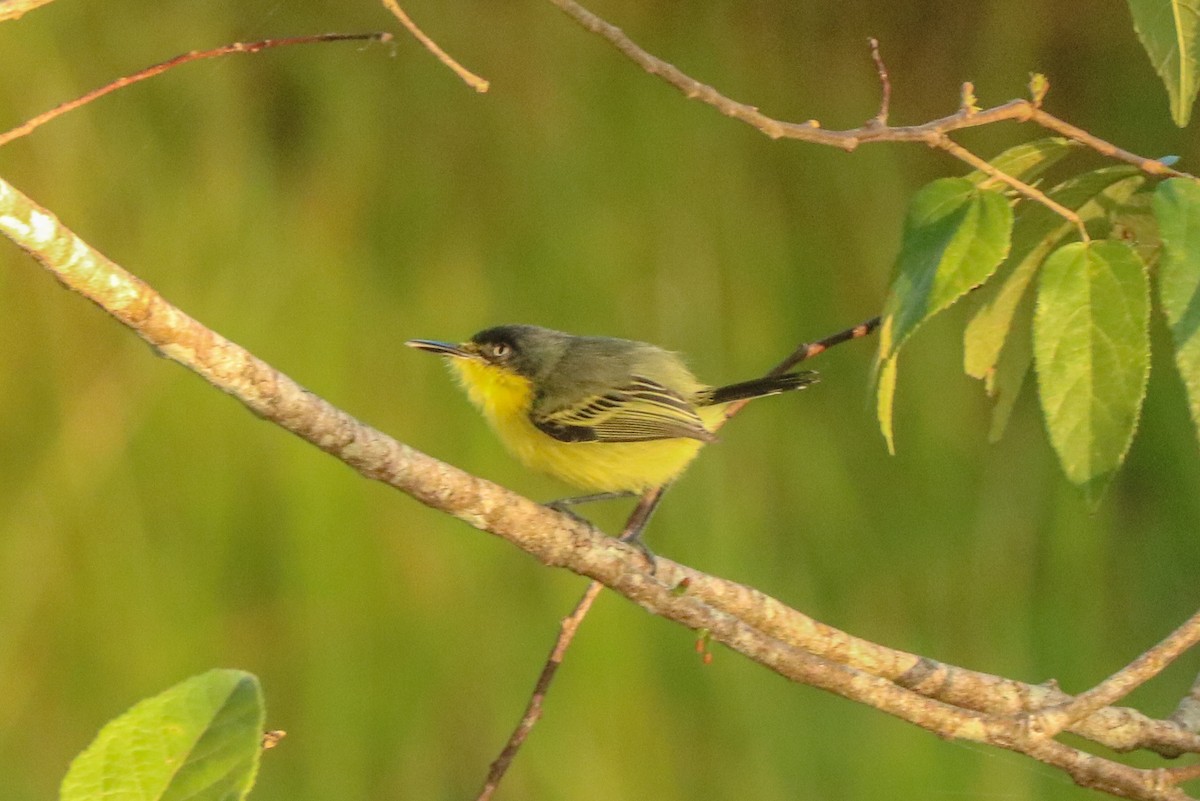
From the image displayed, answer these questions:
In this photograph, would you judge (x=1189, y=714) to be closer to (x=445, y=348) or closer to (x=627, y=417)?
(x=627, y=417)

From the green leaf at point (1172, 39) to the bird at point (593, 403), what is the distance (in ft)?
2.04

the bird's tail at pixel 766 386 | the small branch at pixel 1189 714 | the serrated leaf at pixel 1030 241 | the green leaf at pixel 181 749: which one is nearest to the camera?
the green leaf at pixel 181 749

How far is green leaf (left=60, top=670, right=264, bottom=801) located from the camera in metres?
0.47

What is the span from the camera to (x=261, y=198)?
6.93 ft

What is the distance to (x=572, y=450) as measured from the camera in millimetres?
1577

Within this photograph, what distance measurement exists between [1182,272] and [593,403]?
2.98 ft

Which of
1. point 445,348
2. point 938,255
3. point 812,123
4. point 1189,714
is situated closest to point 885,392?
point 938,255

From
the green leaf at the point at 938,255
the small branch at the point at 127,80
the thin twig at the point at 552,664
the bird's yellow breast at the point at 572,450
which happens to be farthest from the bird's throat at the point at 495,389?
the green leaf at the point at 938,255

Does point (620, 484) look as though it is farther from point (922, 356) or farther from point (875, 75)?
point (875, 75)

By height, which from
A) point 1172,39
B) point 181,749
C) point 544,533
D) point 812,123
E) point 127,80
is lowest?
point 181,749

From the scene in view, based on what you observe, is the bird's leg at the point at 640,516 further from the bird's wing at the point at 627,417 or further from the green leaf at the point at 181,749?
the green leaf at the point at 181,749

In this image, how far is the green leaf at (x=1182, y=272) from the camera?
776 millimetres

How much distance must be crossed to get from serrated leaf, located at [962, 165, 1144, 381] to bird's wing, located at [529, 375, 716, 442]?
0.51m

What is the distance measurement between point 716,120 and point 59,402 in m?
1.16
